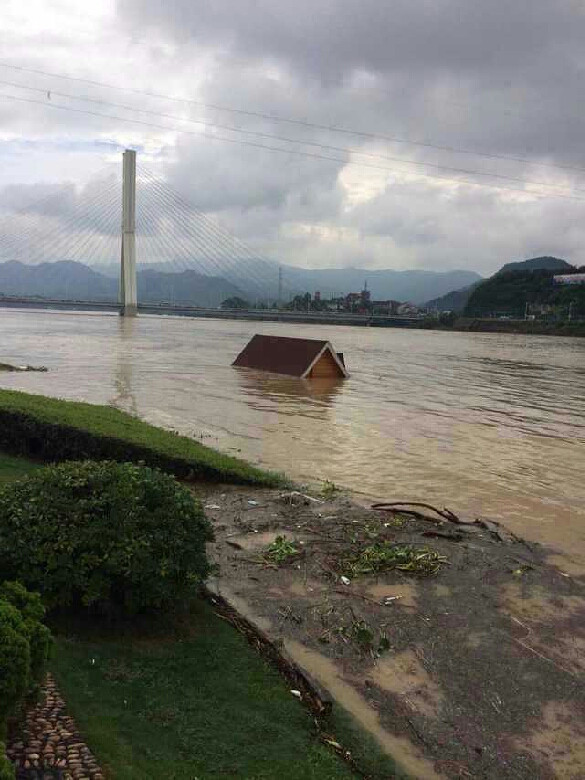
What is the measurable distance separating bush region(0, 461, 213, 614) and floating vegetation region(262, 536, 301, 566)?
151 centimetres

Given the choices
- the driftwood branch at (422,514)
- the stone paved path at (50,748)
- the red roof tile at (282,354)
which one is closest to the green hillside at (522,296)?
the red roof tile at (282,354)

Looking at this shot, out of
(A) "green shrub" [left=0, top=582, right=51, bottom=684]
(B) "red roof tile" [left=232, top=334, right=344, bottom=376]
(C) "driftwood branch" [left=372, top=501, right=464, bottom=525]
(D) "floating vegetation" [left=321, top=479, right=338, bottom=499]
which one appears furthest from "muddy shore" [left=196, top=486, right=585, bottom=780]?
(B) "red roof tile" [left=232, top=334, right=344, bottom=376]

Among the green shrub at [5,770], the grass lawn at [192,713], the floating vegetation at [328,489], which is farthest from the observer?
the floating vegetation at [328,489]

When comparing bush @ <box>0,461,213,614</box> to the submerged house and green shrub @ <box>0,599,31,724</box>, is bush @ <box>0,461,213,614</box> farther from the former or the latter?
the submerged house

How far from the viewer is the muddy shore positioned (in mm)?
4029

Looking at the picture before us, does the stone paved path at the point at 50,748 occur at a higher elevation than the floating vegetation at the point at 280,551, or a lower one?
higher

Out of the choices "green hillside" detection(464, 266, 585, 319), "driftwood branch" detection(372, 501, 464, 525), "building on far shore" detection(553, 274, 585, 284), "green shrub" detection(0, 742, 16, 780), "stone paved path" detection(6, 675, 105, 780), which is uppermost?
"building on far shore" detection(553, 274, 585, 284)

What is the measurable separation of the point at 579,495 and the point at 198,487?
583 centimetres

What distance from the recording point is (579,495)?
10797 millimetres

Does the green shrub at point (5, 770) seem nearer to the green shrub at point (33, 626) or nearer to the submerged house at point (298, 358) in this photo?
the green shrub at point (33, 626)

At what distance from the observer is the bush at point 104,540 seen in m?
4.43

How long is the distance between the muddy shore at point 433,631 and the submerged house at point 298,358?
57.8 feet

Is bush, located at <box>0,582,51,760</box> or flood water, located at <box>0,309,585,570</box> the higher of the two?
bush, located at <box>0,582,51,760</box>

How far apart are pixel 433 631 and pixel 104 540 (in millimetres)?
2468
